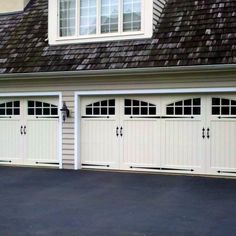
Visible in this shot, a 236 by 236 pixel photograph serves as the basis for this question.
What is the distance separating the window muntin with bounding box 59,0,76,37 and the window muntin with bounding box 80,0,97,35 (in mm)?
264

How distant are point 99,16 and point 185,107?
11.6ft

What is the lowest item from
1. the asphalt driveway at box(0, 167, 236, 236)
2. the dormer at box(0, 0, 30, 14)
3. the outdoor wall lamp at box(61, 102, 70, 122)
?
the asphalt driveway at box(0, 167, 236, 236)

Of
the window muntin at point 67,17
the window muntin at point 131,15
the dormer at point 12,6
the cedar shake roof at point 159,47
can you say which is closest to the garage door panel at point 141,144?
the cedar shake roof at point 159,47

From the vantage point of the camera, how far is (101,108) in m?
12.3

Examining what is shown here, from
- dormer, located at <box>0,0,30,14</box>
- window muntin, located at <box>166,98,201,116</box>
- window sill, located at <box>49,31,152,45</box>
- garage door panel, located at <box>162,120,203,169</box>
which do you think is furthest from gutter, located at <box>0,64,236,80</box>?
dormer, located at <box>0,0,30,14</box>

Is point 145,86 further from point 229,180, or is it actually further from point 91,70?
point 229,180

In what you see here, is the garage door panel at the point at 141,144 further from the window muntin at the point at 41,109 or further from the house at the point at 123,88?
the window muntin at the point at 41,109

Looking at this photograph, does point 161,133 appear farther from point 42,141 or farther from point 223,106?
point 42,141

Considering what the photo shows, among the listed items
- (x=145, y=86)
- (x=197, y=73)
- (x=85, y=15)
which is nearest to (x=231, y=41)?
(x=197, y=73)

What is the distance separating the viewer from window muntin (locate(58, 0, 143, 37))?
12.2 meters

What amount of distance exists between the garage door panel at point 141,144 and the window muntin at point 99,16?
8.37 feet

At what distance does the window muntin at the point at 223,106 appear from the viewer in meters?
10.9

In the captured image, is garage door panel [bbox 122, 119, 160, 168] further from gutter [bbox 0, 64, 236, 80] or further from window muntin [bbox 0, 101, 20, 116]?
window muntin [bbox 0, 101, 20, 116]

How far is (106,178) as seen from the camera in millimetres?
10961
